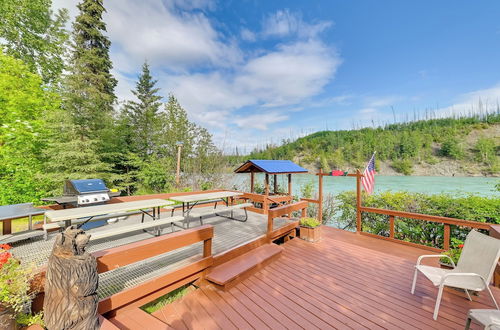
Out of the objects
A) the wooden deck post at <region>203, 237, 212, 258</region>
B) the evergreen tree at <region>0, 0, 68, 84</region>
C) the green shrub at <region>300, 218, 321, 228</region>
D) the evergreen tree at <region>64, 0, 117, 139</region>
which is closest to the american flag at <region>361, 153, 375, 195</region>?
the green shrub at <region>300, 218, 321, 228</region>

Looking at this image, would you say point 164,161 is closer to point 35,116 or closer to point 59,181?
point 59,181

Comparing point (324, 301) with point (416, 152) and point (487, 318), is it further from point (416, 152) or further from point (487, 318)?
point (416, 152)

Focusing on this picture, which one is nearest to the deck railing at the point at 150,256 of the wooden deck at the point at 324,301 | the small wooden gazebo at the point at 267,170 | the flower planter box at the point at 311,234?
the wooden deck at the point at 324,301

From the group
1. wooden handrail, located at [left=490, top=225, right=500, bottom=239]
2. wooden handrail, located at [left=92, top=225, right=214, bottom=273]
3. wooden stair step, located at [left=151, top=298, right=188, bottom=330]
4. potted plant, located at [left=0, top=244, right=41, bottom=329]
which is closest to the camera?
potted plant, located at [left=0, top=244, right=41, bottom=329]

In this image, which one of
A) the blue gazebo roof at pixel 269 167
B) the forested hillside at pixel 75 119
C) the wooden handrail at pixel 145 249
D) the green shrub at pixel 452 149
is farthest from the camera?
the green shrub at pixel 452 149

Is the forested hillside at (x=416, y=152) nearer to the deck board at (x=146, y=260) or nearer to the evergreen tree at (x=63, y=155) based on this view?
the evergreen tree at (x=63, y=155)

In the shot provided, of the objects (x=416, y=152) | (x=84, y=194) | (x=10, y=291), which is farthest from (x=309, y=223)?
(x=416, y=152)

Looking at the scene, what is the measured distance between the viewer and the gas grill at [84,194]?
3520 mm

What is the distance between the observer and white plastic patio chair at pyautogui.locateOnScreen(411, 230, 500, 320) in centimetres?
201

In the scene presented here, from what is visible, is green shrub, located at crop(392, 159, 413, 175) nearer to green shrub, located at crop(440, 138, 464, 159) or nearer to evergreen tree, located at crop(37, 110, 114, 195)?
green shrub, located at crop(440, 138, 464, 159)

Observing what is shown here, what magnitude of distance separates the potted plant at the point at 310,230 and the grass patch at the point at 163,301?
2619 millimetres

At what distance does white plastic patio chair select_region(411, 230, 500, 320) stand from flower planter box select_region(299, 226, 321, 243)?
1.81 m

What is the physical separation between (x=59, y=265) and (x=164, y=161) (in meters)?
11.7

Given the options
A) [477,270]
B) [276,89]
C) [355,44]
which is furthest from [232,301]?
[276,89]
